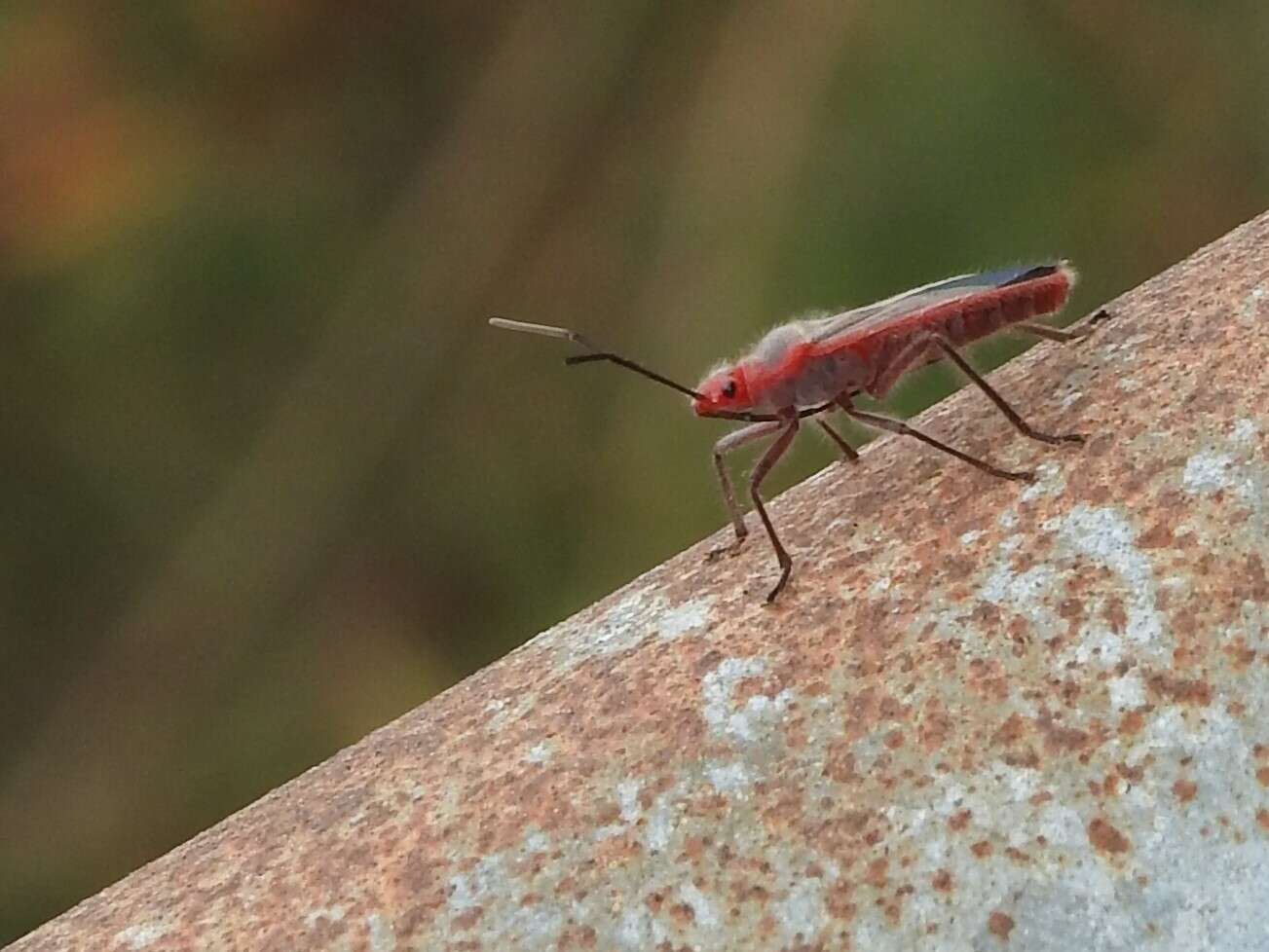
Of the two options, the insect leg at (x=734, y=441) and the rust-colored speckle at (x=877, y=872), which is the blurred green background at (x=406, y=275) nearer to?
the insect leg at (x=734, y=441)

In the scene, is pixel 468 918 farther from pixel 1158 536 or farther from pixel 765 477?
pixel 765 477

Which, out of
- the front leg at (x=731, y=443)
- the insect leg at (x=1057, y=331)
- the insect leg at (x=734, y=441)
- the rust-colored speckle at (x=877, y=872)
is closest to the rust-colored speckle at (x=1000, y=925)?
the rust-colored speckle at (x=877, y=872)

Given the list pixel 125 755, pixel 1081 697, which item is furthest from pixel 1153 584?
pixel 125 755

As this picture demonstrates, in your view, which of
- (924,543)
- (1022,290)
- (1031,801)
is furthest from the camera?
(1022,290)

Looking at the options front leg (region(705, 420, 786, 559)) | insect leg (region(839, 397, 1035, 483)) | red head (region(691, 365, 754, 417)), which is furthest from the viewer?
red head (region(691, 365, 754, 417))

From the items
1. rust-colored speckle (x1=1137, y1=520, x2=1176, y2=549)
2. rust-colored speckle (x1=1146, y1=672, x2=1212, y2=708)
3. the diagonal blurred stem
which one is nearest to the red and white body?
rust-colored speckle (x1=1137, y1=520, x2=1176, y2=549)

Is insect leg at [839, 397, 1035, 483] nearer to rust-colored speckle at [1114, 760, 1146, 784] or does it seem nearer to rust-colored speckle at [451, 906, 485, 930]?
rust-colored speckle at [1114, 760, 1146, 784]

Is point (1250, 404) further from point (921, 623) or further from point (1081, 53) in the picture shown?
point (1081, 53)
